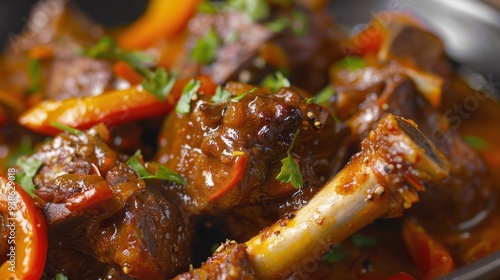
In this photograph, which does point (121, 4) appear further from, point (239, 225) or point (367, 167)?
point (367, 167)

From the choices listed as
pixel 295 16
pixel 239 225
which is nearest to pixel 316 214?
pixel 239 225

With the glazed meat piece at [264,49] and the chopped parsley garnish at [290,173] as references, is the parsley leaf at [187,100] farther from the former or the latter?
the glazed meat piece at [264,49]

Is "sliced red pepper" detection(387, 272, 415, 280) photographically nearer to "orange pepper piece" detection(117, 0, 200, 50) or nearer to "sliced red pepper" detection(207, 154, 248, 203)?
"sliced red pepper" detection(207, 154, 248, 203)

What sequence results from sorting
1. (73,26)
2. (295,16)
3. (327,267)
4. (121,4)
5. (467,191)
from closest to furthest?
(327,267) < (467,191) < (295,16) < (73,26) < (121,4)

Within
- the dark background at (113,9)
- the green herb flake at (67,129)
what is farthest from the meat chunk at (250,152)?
the dark background at (113,9)

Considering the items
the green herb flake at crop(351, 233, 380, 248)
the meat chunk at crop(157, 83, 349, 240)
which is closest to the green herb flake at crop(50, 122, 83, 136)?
the meat chunk at crop(157, 83, 349, 240)

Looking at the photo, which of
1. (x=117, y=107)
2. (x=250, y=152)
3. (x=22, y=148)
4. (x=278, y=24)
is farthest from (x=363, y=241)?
(x=22, y=148)
